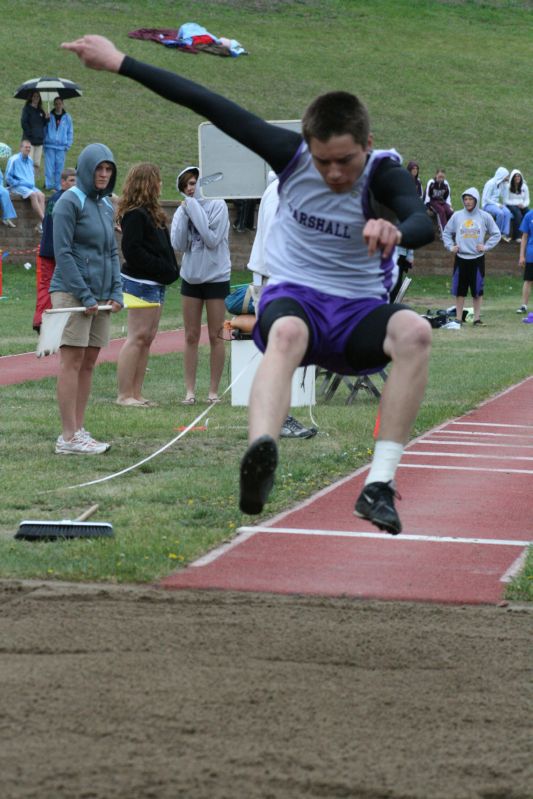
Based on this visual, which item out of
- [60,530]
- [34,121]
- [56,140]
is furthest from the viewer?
[56,140]

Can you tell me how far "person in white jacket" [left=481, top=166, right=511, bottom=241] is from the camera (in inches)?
1204

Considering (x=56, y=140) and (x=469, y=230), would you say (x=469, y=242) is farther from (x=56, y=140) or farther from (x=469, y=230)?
(x=56, y=140)

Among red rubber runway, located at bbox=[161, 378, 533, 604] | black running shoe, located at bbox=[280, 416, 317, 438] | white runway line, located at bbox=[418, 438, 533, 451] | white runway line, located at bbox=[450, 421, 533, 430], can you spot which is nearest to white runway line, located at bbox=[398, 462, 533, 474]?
red rubber runway, located at bbox=[161, 378, 533, 604]

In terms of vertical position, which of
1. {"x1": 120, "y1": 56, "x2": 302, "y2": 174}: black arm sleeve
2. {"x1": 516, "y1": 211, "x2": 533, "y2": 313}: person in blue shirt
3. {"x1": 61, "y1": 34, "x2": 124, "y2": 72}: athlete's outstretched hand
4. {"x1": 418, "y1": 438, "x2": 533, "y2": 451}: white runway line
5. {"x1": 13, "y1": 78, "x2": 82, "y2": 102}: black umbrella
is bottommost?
{"x1": 418, "y1": 438, "x2": 533, "y2": 451}: white runway line

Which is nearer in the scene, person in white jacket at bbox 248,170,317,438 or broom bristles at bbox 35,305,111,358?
broom bristles at bbox 35,305,111,358

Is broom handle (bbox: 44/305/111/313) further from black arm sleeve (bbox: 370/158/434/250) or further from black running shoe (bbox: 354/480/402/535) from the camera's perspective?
black running shoe (bbox: 354/480/402/535)

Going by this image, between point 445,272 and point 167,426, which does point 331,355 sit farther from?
point 445,272

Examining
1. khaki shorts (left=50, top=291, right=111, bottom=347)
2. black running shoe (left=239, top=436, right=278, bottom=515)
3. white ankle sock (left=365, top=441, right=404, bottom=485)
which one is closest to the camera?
black running shoe (left=239, top=436, right=278, bottom=515)

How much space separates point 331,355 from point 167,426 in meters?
5.42

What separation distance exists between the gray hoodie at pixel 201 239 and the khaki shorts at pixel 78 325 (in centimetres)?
231

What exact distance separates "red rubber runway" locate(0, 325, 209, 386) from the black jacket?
2.66 meters

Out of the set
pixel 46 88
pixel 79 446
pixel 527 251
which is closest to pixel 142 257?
pixel 79 446

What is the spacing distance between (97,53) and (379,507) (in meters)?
2.17

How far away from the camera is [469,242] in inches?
880
